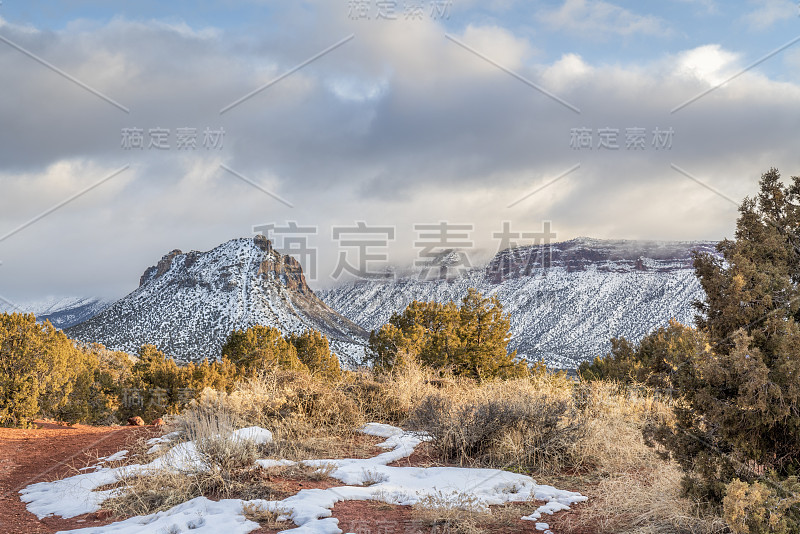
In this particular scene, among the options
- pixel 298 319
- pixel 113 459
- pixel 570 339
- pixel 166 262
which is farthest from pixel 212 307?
pixel 113 459

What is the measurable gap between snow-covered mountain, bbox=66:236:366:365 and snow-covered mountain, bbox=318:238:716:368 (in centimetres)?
2577

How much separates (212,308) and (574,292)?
56538 millimetres

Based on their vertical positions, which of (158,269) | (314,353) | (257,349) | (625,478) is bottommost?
(314,353)

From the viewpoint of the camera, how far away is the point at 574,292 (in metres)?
88.6

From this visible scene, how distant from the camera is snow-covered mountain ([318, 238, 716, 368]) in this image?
6869cm

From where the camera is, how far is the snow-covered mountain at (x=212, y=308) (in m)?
59.8

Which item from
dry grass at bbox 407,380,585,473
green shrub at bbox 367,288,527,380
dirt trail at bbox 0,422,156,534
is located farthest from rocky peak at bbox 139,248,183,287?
dry grass at bbox 407,380,585,473

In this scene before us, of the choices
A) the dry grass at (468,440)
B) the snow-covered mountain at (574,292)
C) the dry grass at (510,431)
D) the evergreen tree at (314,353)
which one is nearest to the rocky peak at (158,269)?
the snow-covered mountain at (574,292)

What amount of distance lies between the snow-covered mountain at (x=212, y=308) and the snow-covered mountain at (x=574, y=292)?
25.8 metres

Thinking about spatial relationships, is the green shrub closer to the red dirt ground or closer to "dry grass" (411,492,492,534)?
the red dirt ground

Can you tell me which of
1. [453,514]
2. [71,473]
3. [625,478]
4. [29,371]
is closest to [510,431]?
[625,478]

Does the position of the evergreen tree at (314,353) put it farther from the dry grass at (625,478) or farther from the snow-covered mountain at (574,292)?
the snow-covered mountain at (574,292)

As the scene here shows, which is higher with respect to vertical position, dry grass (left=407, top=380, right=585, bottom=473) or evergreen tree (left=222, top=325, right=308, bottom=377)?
dry grass (left=407, top=380, right=585, bottom=473)

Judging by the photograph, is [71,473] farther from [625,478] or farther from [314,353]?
[314,353]
